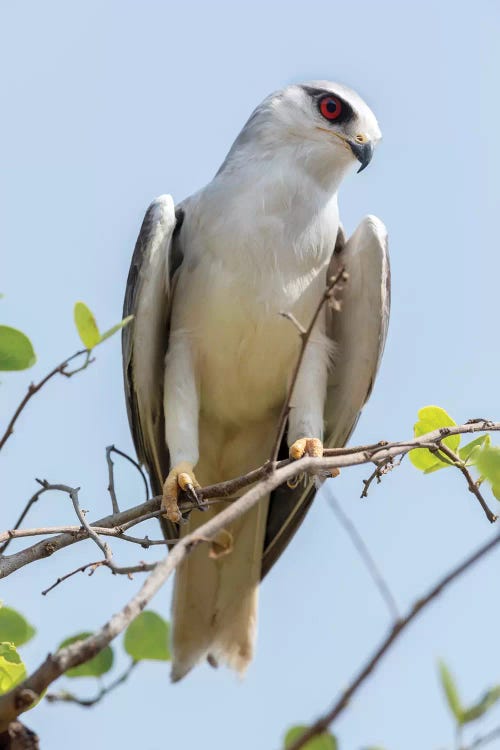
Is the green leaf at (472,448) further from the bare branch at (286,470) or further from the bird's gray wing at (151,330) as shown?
the bird's gray wing at (151,330)

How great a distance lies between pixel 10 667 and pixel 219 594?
8.21 ft

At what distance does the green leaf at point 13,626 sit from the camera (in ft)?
9.73

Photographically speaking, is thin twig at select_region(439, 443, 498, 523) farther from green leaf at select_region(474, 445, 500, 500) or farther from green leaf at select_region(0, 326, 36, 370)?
green leaf at select_region(0, 326, 36, 370)

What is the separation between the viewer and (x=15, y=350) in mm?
2949

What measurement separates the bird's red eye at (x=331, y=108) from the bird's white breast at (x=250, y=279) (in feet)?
1.54

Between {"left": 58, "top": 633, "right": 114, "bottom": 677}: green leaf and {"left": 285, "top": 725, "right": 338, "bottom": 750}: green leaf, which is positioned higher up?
{"left": 58, "top": 633, "right": 114, "bottom": 677}: green leaf

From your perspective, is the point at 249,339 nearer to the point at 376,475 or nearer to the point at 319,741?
the point at 376,475

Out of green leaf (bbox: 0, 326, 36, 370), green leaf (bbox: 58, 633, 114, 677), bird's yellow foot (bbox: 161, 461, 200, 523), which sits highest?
bird's yellow foot (bbox: 161, 461, 200, 523)

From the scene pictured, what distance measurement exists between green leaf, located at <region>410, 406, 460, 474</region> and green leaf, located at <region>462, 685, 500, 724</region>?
207 cm

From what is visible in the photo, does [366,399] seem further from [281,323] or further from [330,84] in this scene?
[330,84]

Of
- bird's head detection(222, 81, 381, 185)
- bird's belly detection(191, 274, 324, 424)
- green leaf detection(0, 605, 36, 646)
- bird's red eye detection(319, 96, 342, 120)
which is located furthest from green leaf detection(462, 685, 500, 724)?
bird's red eye detection(319, 96, 342, 120)

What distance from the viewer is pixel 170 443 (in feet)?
15.8

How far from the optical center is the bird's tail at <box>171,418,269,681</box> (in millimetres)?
5045

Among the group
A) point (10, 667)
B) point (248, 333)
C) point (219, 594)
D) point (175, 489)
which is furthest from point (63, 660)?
point (219, 594)
